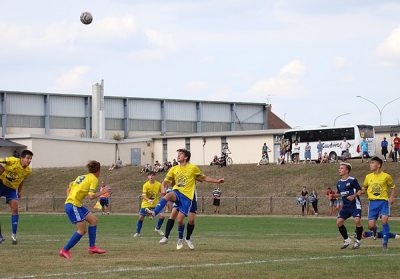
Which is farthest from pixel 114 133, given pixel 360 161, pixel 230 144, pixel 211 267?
pixel 211 267

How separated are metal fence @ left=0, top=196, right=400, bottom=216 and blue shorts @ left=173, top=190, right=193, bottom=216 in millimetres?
33846

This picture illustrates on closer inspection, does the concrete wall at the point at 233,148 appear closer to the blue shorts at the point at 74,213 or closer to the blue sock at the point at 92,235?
the blue sock at the point at 92,235

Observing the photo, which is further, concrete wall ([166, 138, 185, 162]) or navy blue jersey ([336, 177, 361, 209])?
concrete wall ([166, 138, 185, 162])

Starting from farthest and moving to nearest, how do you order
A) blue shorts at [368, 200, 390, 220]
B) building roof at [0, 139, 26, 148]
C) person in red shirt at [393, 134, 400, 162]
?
building roof at [0, 139, 26, 148]
person in red shirt at [393, 134, 400, 162]
blue shorts at [368, 200, 390, 220]

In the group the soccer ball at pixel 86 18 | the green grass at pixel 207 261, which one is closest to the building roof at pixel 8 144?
the soccer ball at pixel 86 18

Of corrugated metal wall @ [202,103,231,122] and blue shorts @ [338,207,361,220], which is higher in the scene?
corrugated metal wall @ [202,103,231,122]

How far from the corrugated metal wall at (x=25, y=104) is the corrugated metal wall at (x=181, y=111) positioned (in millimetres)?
16438

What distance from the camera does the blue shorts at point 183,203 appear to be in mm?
20359

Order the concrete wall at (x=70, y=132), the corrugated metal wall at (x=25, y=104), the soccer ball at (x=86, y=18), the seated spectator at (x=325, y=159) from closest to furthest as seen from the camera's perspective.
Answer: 1. the soccer ball at (x=86, y=18)
2. the seated spectator at (x=325, y=159)
3. the corrugated metal wall at (x=25, y=104)
4. the concrete wall at (x=70, y=132)

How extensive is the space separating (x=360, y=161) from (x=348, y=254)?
50.9 metres

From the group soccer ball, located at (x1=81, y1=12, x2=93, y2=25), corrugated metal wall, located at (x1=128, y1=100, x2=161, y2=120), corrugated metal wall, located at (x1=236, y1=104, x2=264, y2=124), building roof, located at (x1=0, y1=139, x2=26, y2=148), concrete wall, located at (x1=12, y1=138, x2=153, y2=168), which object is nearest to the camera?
soccer ball, located at (x1=81, y1=12, x2=93, y2=25)

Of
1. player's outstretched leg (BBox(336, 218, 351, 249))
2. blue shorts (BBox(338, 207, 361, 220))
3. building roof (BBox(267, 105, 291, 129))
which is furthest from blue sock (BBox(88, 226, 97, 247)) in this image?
building roof (BBox(267, 105, 291, 129))

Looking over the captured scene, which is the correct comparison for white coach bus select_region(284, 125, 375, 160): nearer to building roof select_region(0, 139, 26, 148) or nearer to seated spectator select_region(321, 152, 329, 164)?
seated spectator select_region(321, 152, 329, 164)

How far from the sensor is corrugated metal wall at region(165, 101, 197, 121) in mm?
111062
